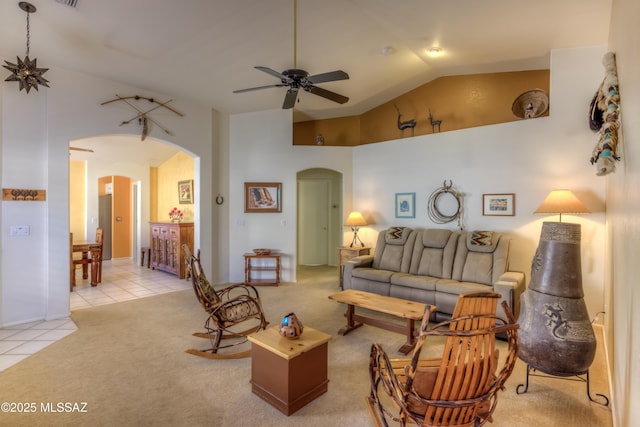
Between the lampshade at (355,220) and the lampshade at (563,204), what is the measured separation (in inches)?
107

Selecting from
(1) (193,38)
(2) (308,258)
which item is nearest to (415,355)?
(1) (193,38)

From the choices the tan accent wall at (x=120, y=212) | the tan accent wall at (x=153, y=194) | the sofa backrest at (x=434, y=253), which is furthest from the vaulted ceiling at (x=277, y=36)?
the tan accent wall at (x=120, y=212)

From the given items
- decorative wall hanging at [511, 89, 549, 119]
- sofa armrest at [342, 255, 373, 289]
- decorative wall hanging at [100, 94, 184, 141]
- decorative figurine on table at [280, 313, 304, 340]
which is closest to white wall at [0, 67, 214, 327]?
decorative wall hanging at [100, 94, 184, 141]

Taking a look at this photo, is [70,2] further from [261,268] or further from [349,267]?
[261,268]

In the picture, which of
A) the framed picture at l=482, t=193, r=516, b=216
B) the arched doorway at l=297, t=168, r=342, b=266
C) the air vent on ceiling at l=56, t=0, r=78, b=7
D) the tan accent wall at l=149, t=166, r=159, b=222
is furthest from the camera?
the tan accent wall at l=149, t=166, r=159, b=222

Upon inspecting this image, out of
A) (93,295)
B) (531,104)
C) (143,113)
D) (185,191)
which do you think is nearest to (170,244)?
(185,191)

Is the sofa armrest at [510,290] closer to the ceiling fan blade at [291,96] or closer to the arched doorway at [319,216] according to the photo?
the ceiling fan blade at [291,96]

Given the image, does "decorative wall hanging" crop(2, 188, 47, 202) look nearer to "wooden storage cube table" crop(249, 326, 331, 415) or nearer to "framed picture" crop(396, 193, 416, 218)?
"wooden storage cube table" crop(249, 326, 331, 415)

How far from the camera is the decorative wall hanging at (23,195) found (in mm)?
3695

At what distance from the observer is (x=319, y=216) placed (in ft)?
25.5

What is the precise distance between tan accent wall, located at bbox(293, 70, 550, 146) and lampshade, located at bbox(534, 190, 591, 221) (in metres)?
1.69

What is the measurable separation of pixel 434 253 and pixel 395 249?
63cm

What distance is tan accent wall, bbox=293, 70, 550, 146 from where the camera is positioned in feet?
16.0

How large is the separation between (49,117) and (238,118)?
2.91 metres
